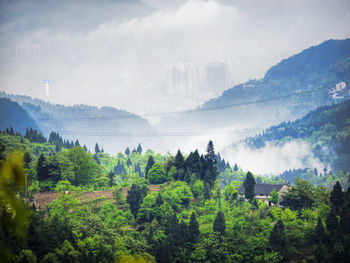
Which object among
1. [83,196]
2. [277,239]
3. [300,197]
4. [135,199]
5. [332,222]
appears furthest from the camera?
[83,196]

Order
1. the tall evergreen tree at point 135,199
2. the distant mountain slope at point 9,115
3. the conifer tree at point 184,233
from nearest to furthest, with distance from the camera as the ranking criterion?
1. the conifer tree at point 184,233
2. the tall evergreen tree at point 135,199
3. the distant mountain slope at point 9,115

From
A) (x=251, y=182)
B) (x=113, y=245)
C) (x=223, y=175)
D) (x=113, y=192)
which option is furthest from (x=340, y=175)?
(x=113, y=245)

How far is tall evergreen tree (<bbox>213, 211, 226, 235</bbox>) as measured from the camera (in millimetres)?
50062

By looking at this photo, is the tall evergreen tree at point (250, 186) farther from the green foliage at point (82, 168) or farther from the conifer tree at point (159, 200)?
the green foliage at point (82, 168)

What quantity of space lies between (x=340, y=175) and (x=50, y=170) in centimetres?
11090

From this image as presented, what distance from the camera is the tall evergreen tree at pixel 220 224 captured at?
50.1 metres

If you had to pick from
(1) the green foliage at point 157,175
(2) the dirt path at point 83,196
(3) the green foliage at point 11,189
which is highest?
(3) the green foliage at point 11,189

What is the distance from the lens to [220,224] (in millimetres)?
50188

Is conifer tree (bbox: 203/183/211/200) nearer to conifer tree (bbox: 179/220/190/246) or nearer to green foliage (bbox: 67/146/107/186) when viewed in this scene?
conifer tree (bbox: 179/220/190/246)

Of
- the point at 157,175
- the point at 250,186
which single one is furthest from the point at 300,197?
the point at 157,175

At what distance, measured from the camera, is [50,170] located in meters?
58.0

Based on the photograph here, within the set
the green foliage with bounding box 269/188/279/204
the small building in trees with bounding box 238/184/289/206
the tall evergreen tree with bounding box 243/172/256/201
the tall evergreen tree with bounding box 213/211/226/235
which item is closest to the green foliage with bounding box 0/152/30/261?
the tall evergreen tree with bounding box 213/211/226/235

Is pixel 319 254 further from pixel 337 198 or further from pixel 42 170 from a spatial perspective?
pixel 42 170

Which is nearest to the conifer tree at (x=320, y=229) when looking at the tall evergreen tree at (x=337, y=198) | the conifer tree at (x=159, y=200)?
the tall evergreen tree at (x=337, y=198)
